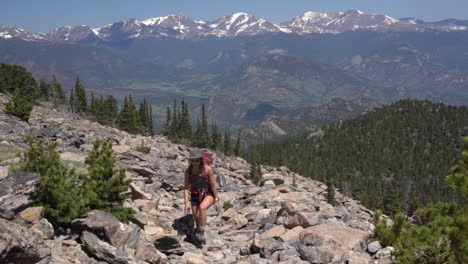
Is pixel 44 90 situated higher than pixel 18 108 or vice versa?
pixel 18 108

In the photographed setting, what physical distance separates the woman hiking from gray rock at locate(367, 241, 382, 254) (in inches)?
221

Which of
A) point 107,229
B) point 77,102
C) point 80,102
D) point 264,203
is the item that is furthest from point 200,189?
point 77,102

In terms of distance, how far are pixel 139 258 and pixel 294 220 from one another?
7.81 metres

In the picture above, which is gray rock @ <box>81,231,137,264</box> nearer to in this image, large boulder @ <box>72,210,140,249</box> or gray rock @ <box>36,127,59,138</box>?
large boulder @ <box>72,210,140,249</box>

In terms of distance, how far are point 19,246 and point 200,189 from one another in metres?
7.04

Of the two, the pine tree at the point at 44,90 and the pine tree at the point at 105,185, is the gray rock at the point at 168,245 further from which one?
the pine tree at the point at 44,90

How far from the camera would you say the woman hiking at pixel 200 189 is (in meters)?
13.4

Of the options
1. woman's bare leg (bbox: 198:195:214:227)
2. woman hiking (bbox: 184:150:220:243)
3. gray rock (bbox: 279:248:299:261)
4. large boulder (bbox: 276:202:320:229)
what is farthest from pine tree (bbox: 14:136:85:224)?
large boulder (bbox: 276:202:320:229)

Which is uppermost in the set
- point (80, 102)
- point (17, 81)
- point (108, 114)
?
point (17, 81)

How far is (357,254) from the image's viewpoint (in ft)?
38.8

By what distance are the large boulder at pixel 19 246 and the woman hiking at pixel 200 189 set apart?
596 centimetres

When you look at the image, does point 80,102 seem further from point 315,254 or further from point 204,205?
point 315,254

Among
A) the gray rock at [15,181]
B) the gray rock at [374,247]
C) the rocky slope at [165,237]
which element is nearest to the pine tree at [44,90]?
the rocky slope at [165,237]

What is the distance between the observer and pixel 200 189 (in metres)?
13.9
